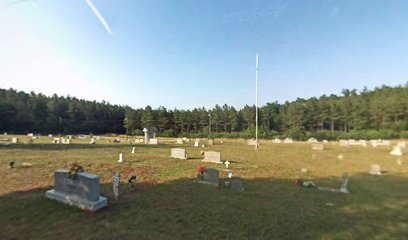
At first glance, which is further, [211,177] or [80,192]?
[211,177]

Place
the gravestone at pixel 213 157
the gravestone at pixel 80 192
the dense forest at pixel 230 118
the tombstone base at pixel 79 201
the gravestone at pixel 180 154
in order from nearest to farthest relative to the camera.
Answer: the tombstone base at pixel 79 201
the gravestone at pixel 80 192
the gravestone at pixel 213 157
the gravestone at pixel 180 154
the dense forest at pixel 230 118

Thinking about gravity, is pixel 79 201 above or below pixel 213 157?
below

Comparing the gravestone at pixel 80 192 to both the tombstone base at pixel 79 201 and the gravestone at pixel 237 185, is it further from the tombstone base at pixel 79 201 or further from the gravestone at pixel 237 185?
the gravestone at pixel 237 185

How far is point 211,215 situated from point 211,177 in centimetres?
421

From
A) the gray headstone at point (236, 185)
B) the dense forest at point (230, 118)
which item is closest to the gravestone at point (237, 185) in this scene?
the gray headstone at point (236, 185)

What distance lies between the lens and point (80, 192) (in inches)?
341

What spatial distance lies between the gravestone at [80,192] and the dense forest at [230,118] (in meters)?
62.4

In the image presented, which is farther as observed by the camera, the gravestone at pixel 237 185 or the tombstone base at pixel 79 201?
the gravestone at pixel 237 185

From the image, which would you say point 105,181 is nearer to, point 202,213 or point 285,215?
point 202,213

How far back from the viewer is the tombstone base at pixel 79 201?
8.30 meters

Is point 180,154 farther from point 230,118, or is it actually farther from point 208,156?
point 230,118

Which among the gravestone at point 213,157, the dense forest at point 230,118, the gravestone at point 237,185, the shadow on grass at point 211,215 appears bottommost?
the shadow on grass at point 211,215

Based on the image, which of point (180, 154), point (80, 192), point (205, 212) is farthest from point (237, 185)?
point (180, 154)

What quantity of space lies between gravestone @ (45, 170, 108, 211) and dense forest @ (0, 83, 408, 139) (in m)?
62.4
